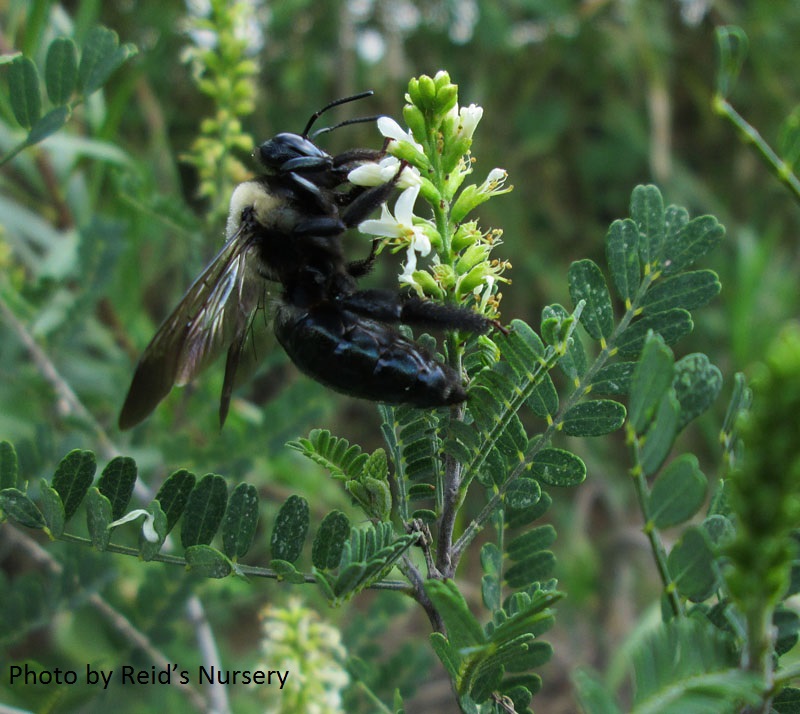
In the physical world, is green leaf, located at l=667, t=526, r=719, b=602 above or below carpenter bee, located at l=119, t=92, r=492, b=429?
below

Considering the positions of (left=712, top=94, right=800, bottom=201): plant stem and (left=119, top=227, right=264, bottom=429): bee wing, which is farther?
(left=119, top=227, right=264, bottom=429): bee wing

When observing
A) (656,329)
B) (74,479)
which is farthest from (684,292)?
(74,479)

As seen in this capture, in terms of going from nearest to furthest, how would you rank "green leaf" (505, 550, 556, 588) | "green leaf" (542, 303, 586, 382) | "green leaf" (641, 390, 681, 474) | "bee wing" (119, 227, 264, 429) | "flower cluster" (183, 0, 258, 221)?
"green leaf" (641, 390, 681, 474), "green leaf" (542, 303, 586, 382), "green leaf" (505, 550, 556, 588), "bee wing" (119, 227, 264, 429), "flower cluster" (183, 0, 258, 221)

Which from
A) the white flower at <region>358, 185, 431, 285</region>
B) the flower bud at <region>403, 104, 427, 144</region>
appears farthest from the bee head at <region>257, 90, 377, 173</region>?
the flower bud at <region>403, 104, 427, 144</region>

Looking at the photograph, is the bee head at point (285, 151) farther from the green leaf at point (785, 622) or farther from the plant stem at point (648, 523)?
the green leaf at point (785, 622)

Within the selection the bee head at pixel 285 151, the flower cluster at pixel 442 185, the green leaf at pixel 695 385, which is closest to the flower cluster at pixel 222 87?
the bee head at pixel 285 151

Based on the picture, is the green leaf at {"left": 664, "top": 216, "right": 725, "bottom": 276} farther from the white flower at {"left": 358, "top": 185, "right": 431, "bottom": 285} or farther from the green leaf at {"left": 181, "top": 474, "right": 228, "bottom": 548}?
the green leaf at {"left": 181, "top": 474, "right": 228, "bottom": 548}

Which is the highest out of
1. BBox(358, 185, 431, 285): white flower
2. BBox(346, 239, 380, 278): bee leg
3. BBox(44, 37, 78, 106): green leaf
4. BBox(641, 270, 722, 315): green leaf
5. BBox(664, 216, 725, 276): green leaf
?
BBox(44, 37, 78, 106): green leaf
